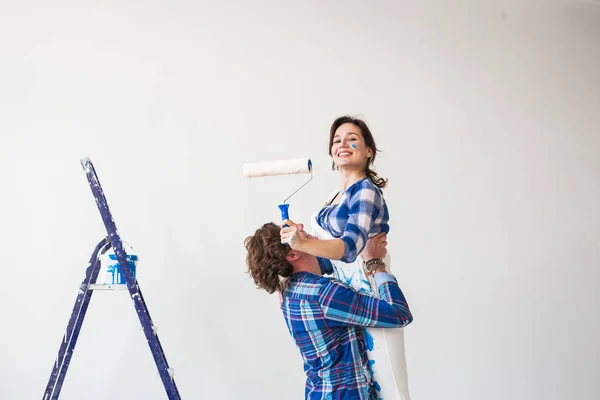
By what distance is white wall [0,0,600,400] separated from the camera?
341 cm

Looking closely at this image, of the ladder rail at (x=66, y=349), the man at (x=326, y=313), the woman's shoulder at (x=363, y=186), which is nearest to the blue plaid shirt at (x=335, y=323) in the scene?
the man at (x=326, y=313)

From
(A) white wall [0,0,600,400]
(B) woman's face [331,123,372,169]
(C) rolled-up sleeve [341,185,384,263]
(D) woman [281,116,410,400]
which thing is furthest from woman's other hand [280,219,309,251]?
(A) white wall [0,0,600,400]

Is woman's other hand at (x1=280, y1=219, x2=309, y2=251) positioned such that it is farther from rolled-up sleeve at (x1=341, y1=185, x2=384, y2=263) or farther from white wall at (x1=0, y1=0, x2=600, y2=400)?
white wall at (x1=0, y1=0, x2=600, y2=400)

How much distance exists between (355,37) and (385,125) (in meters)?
0.58

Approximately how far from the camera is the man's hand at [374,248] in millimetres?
2311

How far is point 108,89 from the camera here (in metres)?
3.55

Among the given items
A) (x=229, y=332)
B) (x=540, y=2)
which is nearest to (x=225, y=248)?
(x=229, y=332)

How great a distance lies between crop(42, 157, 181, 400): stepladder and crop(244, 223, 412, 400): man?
0.60 m

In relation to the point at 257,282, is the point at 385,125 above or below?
above

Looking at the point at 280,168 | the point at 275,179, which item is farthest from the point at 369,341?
the point at 275,179

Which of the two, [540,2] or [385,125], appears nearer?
[385,125]

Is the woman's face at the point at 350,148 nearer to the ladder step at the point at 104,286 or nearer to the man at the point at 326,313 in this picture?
the man at the point at 326,313

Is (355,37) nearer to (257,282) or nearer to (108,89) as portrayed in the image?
(108,89)

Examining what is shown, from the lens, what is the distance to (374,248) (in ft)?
7.58
